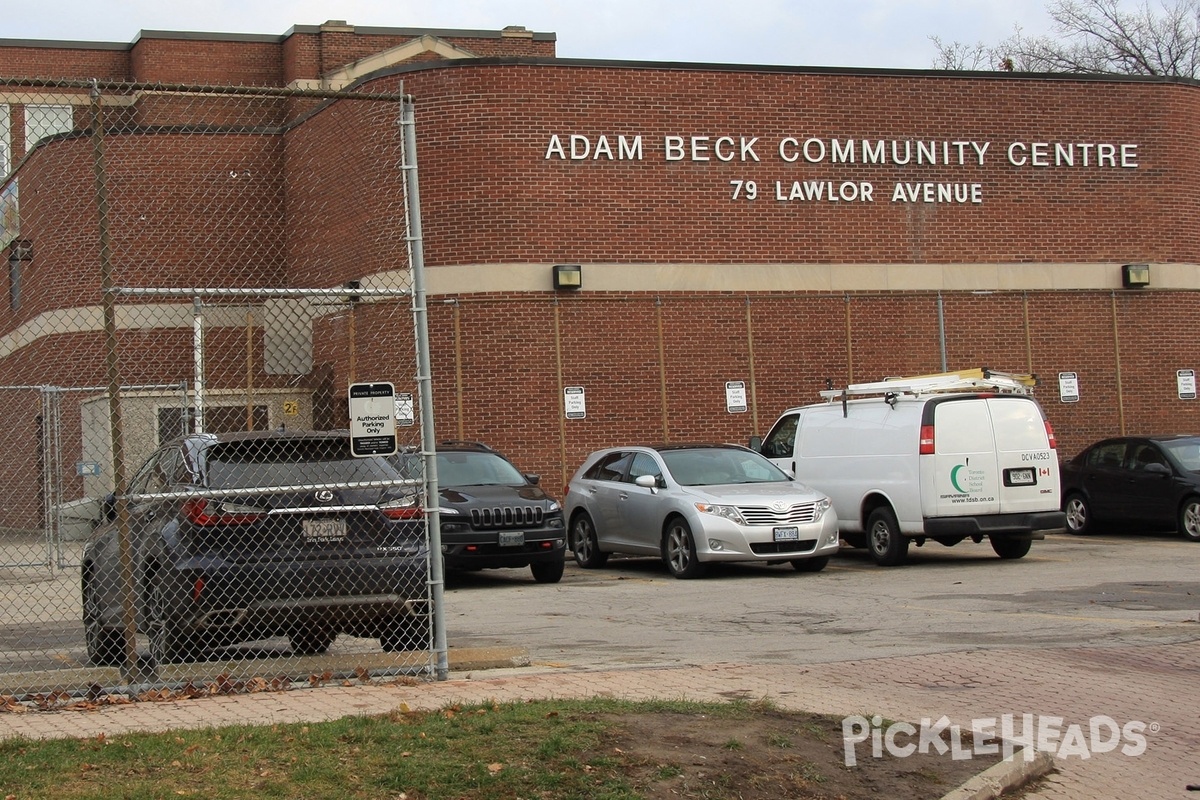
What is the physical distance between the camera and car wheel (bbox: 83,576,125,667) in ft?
31.9

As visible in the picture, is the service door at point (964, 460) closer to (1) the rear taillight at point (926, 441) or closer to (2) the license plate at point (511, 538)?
(1) the rear taillight at point (926, 441)

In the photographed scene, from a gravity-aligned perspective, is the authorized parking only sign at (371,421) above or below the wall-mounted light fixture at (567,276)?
below

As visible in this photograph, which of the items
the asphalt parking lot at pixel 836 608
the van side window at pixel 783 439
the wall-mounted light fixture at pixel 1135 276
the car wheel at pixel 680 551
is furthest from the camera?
the wall-mounted light fixture at pixel 1135 276

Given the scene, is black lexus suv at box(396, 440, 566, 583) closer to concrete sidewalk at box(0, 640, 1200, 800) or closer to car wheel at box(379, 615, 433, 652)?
car wheel at box(379, 615, 433, 652)

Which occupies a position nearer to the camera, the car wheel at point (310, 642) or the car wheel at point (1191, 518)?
the car wheel at point (310, 642)

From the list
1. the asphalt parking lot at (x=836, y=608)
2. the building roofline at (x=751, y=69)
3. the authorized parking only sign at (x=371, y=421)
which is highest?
the building roofline at (x=751, y=69)

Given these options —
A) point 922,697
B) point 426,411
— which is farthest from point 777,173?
point 922,697

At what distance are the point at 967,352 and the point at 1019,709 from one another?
1931cm

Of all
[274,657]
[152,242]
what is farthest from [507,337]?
[274,657]

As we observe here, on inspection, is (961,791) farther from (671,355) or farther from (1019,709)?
(671,355)

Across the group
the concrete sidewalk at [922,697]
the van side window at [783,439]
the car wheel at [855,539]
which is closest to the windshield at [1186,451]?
the car wheel at [855,539]

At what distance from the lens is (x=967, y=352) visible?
26.7 meters

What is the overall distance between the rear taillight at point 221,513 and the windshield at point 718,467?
8.49m

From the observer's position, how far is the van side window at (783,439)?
19484 millimetres
